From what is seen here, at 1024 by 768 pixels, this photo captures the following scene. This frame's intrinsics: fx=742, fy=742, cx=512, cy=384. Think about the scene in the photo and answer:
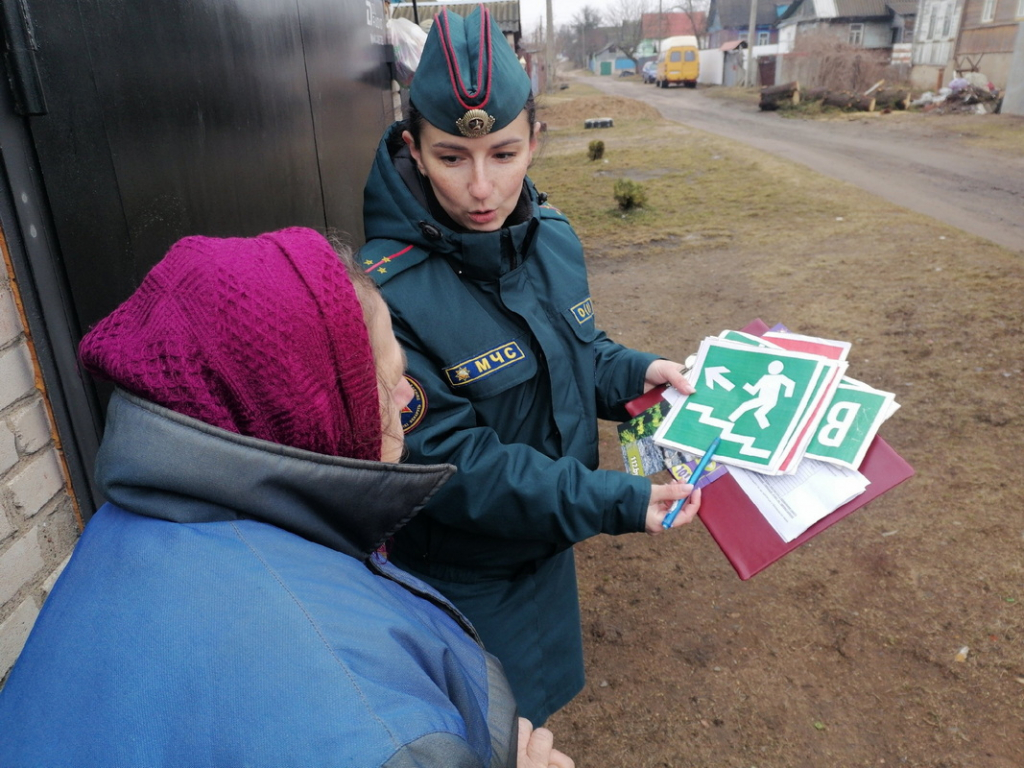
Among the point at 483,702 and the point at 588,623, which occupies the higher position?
the point at 483,702

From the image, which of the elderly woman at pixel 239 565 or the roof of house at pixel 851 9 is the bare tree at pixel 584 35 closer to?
the roof of house at pixel 851 9

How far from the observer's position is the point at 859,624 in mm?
2834

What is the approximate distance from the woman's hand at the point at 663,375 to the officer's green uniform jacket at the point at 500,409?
0.18 m

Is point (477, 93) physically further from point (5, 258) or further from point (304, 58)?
point (304, 58)

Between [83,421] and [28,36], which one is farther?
[83,421]

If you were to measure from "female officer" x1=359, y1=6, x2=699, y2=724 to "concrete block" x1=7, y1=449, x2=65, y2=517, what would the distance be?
0.80m

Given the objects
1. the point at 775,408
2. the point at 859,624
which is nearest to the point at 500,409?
the point at 775,408

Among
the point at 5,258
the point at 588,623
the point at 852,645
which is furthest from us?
the point at 588,623

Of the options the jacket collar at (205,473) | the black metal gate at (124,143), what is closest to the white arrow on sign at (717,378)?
the jacket collar at (205,473)

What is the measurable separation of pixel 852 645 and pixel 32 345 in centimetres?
278

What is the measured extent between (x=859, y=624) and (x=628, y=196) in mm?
7283

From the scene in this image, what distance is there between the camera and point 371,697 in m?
0.71

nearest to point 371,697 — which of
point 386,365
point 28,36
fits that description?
point 386,365

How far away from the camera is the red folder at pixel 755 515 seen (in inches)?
64.5
